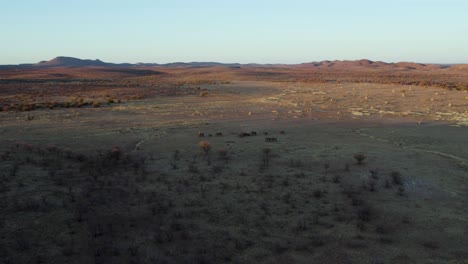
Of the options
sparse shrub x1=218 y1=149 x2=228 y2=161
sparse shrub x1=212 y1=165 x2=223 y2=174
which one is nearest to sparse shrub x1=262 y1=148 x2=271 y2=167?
sparse shrub x1=218 y1=149 x2=228 y2=161

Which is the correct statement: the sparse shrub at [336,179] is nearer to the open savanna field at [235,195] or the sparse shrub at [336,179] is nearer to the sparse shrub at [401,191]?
the open savanna field at [235,195]

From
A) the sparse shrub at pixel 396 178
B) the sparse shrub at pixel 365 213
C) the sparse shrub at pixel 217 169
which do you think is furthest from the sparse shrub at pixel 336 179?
the sparse shrub at pixel 217 169

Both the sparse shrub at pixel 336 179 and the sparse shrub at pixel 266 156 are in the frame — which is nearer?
the sparse shrub at pixel 336 179

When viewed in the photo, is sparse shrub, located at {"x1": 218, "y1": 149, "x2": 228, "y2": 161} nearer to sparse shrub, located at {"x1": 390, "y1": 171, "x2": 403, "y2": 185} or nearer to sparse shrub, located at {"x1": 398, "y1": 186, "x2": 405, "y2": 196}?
sparse shrub, located at {"x1": 390, "y1": 171, "x2": 403, "y2": 185}

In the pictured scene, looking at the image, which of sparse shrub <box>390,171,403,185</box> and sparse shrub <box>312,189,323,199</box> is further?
sparse shrub <box>390,171,403,185</box>

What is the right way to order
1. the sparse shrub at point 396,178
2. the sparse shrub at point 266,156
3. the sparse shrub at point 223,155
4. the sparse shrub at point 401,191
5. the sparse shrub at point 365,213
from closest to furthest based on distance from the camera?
1. the sparse shrub at point 365,213
2. the sparse shrub at point 401,191
3. the sparse shrub at point 396,178
4. the sparse shrub at point 266,156
5. the sparse shrub at point 223,155

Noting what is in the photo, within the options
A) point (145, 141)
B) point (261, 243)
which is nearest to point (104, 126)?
point (145, 141)

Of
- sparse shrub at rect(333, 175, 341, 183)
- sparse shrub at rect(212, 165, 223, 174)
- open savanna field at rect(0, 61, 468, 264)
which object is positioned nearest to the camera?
open savanna field at rect(0, 61, 468, 264)

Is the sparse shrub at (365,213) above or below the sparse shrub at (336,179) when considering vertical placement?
below

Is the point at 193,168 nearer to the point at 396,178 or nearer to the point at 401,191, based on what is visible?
the point at 396,178

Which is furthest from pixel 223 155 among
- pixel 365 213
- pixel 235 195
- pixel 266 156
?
pixel 365 213

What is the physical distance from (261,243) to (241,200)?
3027mm

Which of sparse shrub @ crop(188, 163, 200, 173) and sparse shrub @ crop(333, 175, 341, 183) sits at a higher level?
sparse shrub @ crop(333, 175, 341, 183)

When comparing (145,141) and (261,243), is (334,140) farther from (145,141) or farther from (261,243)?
(261,243)
